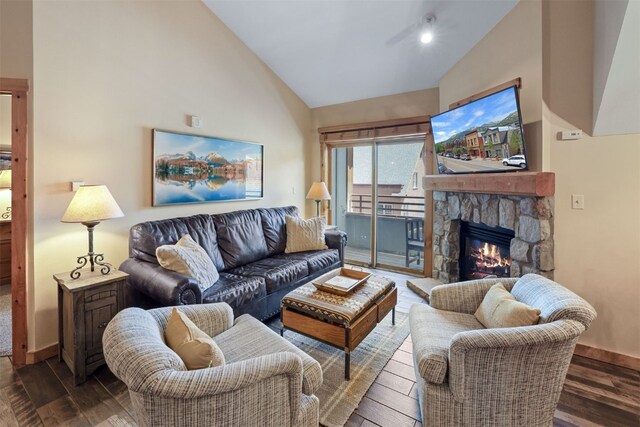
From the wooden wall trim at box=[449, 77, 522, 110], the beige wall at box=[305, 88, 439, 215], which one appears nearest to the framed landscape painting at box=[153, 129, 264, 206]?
the beige wall at box=[305, 88, 439, 215]

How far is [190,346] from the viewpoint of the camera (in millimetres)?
1279

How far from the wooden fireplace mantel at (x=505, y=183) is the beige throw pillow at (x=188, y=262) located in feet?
8.46

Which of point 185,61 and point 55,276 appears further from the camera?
point 185,61

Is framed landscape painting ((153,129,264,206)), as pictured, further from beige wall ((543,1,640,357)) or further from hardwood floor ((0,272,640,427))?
beige wall ((543,1,640,357))

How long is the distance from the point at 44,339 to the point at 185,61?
284 cm

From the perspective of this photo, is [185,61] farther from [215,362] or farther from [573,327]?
[573,327]

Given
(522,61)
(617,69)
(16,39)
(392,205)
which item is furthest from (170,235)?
(617,69)

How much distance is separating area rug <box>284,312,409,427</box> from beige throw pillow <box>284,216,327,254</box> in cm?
128

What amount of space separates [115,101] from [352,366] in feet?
9.84

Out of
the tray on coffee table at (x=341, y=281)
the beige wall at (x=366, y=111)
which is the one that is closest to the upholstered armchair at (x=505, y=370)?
the tray on coffee table at (x=341, y=281)

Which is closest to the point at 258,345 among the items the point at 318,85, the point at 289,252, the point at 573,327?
the point at 573,327

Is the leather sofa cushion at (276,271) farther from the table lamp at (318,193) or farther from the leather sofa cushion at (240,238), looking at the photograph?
the table lamp at (318,193)

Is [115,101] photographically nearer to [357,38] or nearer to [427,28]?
[357,38]

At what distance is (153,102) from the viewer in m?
3.00
